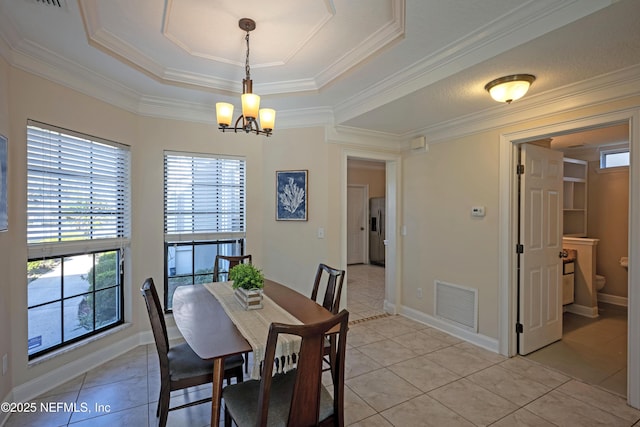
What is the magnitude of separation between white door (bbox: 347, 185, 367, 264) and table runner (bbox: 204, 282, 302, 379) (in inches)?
226

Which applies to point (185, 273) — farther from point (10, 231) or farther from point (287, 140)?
point (287, 140)

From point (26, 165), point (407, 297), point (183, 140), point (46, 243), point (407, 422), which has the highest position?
point (183, 140)

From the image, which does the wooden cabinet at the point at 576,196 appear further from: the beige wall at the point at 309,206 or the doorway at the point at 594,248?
the beige wall at the point at 309,206

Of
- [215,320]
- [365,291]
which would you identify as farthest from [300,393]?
[365,291]

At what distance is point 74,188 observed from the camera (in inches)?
102

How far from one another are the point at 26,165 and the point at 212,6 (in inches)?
69.4

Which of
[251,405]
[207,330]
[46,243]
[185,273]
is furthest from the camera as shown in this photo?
[185,273]

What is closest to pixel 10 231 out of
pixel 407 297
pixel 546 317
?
pixel 407 297

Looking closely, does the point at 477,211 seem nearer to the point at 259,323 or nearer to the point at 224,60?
the point at 259,323

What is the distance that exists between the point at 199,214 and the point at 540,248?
11.9ft

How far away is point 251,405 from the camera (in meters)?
1.48

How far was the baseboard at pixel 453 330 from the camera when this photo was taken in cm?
311

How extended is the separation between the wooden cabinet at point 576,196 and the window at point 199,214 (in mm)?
4797

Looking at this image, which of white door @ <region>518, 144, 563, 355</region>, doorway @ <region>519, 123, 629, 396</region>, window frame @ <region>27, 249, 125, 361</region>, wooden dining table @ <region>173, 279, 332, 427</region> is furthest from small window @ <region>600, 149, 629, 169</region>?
window frame @ <region>27, 249, 125, 361</region>
